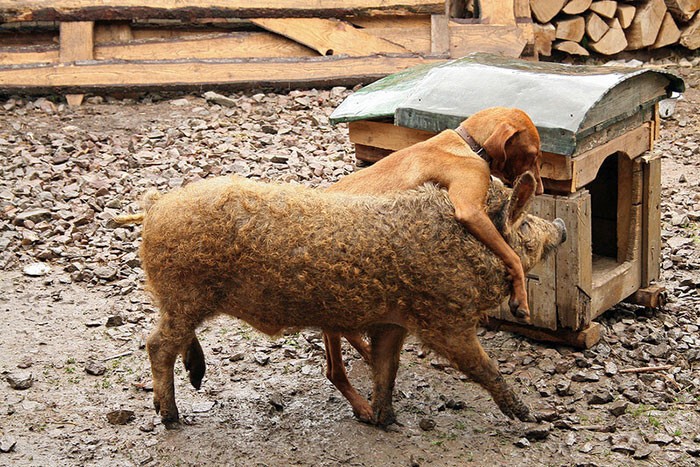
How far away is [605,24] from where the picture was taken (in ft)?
37.0

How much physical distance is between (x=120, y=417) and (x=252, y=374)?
89 cm

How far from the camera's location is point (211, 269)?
4.80 m

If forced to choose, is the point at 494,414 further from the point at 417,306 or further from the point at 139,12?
the point at 139,12

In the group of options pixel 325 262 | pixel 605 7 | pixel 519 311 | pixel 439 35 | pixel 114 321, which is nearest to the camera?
pixel 325 262

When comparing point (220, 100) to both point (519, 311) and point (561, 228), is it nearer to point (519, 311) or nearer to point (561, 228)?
point (561, 228)

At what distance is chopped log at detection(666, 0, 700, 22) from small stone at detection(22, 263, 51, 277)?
7.99m

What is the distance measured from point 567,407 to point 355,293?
1556 millimetres

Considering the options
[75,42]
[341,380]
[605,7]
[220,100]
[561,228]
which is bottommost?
Result: [341,380]

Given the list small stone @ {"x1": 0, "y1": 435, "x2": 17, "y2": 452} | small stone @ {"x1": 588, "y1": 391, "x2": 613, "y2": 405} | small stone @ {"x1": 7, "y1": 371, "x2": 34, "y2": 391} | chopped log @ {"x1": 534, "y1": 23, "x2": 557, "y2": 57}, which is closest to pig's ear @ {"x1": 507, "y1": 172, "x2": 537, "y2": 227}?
small stone @ {"x1": 588, "y1": 391, "x2": 613, "y2": 405}

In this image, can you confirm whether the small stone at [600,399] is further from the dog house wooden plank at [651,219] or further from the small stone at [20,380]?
the small stone at [20,380]

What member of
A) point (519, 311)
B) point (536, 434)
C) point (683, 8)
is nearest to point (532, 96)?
point (519, 311)

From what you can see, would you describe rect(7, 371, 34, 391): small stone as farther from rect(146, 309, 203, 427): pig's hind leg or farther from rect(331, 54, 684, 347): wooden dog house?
rect(331, 54, 684, 347): wooden dog house

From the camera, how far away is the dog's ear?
5046 mm

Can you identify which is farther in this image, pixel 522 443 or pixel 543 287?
pixel 543 287
